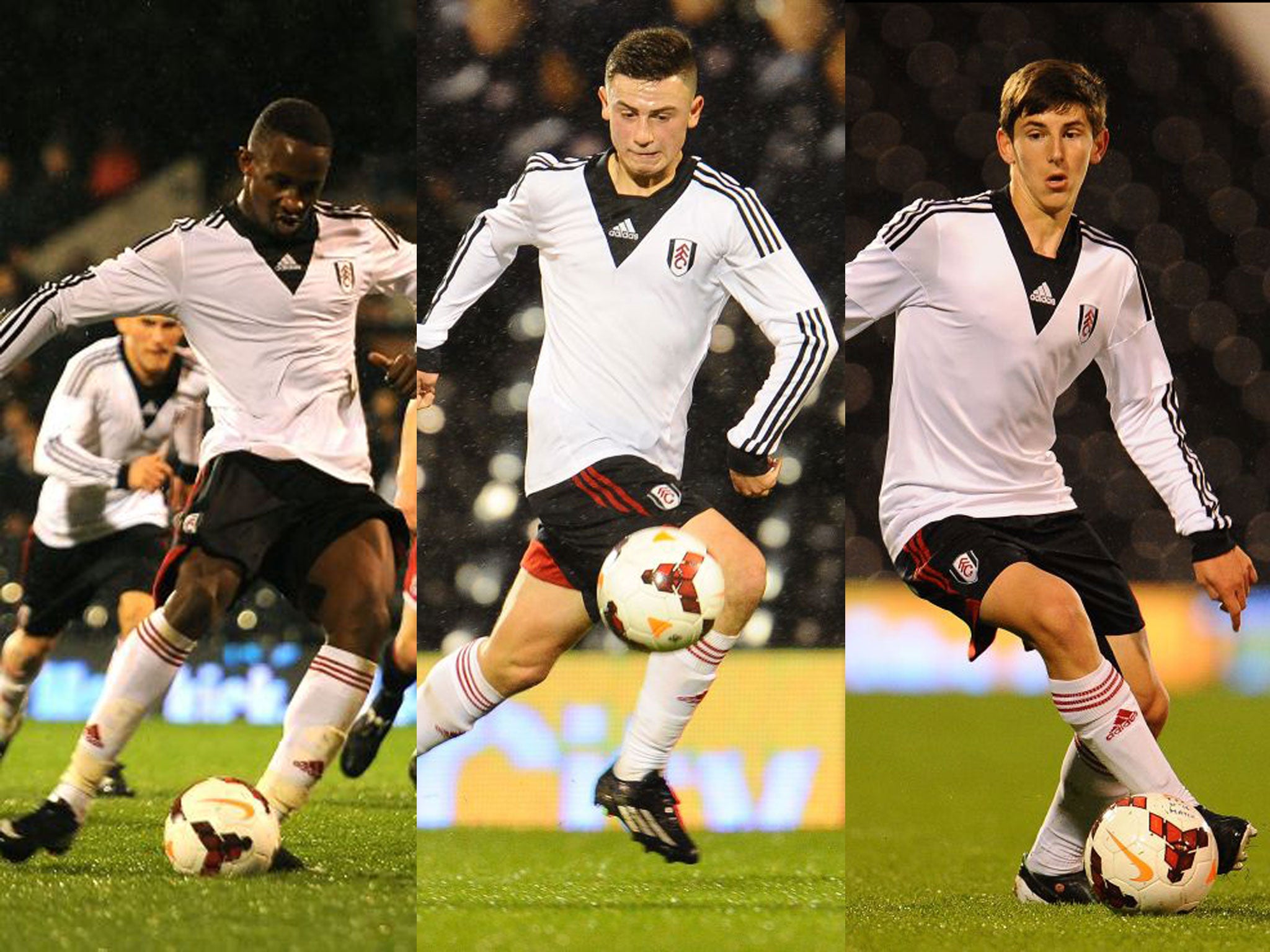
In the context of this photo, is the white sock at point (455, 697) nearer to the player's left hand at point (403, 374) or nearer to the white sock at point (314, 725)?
the white sock at point (314, 725)

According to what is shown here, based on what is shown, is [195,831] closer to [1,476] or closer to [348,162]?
[348,162]

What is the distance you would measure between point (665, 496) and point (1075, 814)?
1167 mm

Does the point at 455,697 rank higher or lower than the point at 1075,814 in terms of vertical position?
higher

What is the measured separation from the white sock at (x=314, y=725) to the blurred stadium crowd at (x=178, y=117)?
120cm

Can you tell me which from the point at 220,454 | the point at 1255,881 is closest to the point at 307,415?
the point at 220,454

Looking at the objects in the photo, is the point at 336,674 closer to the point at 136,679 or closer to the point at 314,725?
the point at 314,725

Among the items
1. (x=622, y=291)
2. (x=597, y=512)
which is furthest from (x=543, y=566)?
(x=622, y=291)

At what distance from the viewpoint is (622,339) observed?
3.69 meters

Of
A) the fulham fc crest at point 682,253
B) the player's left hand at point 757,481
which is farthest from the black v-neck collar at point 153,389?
the player's left hand at point 757,481

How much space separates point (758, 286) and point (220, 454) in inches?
55.0

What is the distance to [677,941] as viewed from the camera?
10.9 ft

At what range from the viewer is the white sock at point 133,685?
12.6 feet

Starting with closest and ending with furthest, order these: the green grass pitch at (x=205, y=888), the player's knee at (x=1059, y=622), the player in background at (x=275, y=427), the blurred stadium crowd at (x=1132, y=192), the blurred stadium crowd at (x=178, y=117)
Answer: the green grass pitch at (x=205, y=888) < the player's knee at (x=1059, y=622) < the player in background at (x=275, y=427) < the blurred stadium crowd at (x=178, y=117) < the blurred stadium crowd at (x=1132, y=192)

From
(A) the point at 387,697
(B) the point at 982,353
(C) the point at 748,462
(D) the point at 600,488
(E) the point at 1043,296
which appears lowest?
(A) the point at 387,697
